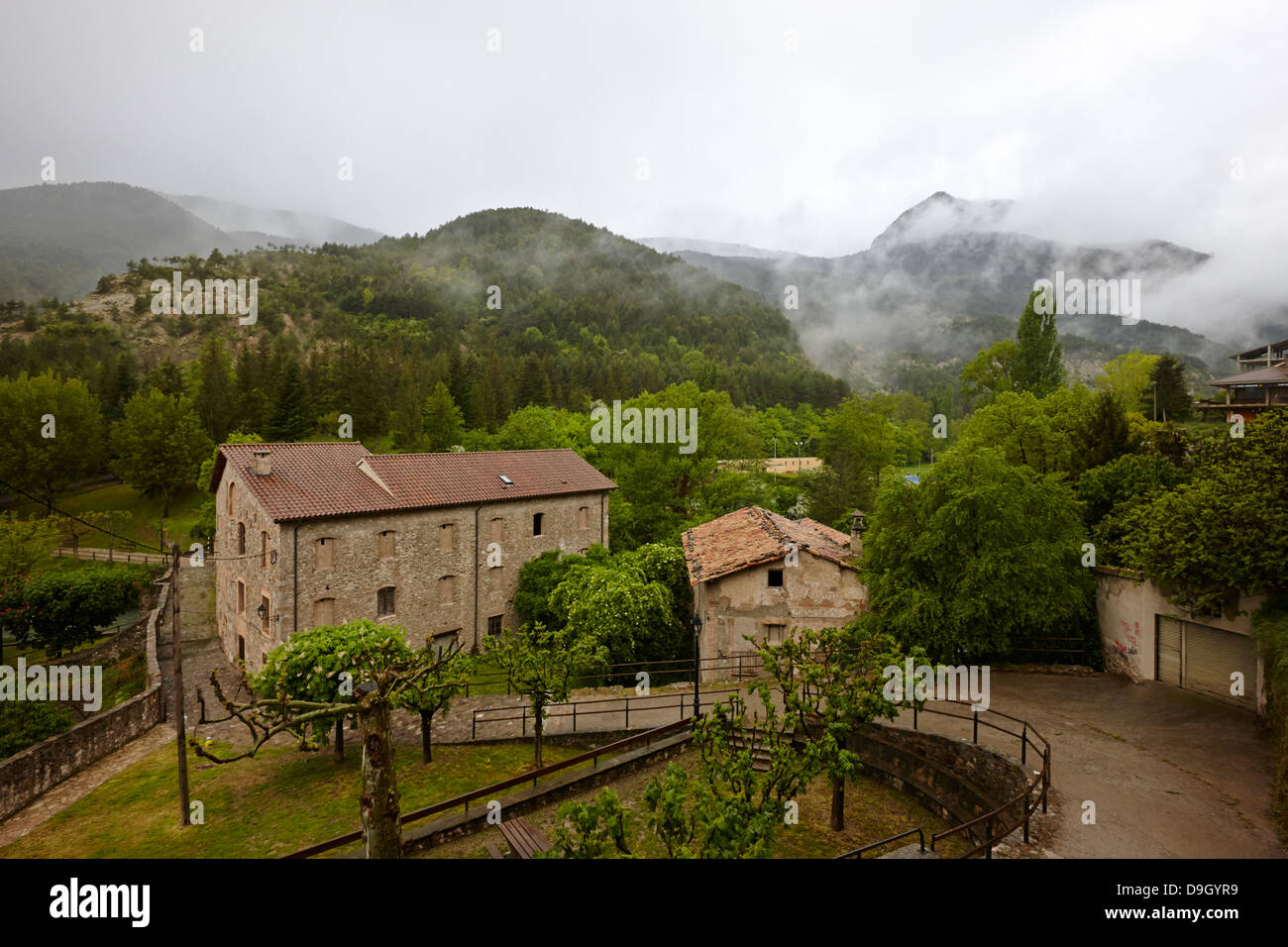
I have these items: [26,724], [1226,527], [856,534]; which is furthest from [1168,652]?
[26,724]

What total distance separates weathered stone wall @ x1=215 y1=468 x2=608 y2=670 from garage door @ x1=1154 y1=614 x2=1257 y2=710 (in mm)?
25822

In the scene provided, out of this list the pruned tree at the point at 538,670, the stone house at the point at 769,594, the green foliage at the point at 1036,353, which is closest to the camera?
the pruned tree at the point at 538,670

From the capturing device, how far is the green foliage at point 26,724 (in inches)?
687

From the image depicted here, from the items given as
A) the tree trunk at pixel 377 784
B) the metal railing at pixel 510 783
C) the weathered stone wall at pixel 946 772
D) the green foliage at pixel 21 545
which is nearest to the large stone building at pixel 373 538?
the metal railing at pixel 510 783

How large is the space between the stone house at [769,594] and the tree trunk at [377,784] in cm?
1396

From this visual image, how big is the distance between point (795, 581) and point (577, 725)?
31.8 feet

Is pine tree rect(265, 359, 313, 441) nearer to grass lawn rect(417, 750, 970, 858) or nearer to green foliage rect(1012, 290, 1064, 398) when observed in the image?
grass lawn rect(417, 750, 970, 858)

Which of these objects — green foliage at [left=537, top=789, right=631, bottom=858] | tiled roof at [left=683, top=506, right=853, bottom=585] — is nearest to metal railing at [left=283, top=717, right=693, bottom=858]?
green foliage at [left=537, top=789, right=631, bottom=858]

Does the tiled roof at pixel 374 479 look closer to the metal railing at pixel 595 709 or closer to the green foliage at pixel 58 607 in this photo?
the green foliage at pixel 58 607

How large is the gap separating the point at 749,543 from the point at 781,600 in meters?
3.11

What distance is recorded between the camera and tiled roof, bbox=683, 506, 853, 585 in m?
23.3

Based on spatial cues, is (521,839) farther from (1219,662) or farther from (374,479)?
(374,479)
